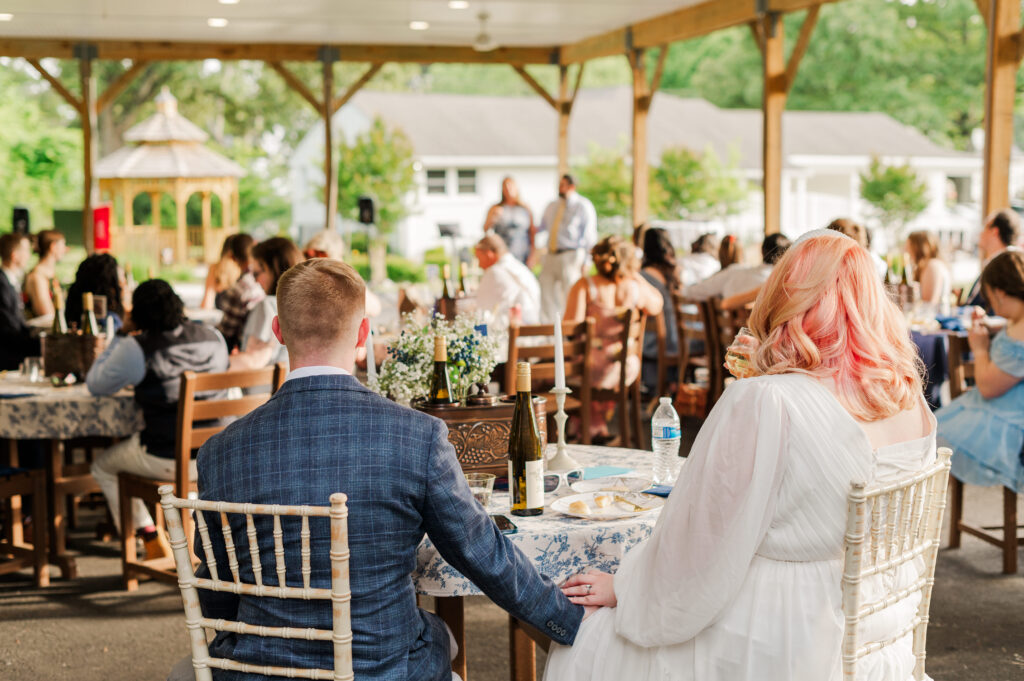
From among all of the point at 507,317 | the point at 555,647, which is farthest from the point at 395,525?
the point at 507,317

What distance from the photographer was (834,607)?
1.94m

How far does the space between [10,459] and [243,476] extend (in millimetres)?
3642

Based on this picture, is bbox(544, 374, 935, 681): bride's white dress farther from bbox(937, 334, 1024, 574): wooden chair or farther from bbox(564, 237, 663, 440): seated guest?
bbox(564, 237, 663, 440): seated guest

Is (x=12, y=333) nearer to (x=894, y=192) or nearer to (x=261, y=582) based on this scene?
(x=261, y=582)

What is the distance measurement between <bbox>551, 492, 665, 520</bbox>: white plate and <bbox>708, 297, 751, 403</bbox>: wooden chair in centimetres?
414

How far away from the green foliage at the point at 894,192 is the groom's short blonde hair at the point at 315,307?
2790 cm

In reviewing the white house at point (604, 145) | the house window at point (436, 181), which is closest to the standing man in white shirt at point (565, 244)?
the white house at point (604, 145)

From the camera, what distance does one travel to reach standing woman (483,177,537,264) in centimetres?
1138

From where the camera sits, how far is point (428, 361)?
286cm

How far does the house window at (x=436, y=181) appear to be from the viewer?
103 feet

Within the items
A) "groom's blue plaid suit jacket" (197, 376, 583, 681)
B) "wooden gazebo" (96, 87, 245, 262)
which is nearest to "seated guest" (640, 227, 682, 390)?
"groom's blue plaid suit jacket" (197, 376, 583, 681)

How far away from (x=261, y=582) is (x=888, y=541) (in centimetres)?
→ 112

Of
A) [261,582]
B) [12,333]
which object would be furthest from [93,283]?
[261,582]

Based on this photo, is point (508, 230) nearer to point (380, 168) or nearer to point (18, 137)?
point (380, 168)
